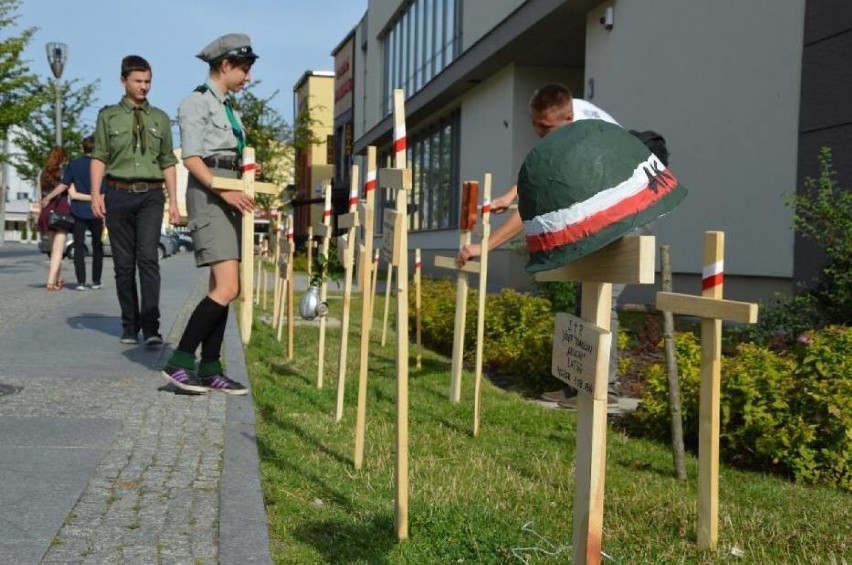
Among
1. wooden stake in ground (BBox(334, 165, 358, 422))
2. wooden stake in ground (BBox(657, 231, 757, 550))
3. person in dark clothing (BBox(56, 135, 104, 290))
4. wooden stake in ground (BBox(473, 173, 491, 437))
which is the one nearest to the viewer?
wooden stake in ground (BBox(657, 231, 757, 550))

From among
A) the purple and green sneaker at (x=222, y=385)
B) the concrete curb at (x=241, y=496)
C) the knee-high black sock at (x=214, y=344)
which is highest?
the knee-high black sock at (x=214, y=344)

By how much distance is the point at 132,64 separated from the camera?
784cm

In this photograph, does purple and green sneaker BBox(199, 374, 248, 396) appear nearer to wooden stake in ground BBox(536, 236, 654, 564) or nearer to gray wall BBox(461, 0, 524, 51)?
wooden stake in ground BBox(536, 236, 654, 564)

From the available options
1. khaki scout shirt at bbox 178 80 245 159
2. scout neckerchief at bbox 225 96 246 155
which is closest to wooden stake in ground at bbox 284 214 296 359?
scout neckerchief at bbox 225 96 246 155

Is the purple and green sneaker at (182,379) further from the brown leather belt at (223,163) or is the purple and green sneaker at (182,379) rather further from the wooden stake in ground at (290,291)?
the wooden stake in ground at (290,291)

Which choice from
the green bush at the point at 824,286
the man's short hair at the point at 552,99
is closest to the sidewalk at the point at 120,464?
the man's short hair at the point at 552,99

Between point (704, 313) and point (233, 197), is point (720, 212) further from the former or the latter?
point (704, 313)

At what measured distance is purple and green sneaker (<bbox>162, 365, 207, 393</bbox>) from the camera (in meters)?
6.17

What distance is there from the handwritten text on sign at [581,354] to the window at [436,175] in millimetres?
21817

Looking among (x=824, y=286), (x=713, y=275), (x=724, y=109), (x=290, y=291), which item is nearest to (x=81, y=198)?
(x=290, y=291)

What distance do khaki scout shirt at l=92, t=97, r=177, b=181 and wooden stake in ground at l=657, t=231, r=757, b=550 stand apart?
16.6ft

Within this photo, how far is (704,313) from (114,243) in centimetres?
543

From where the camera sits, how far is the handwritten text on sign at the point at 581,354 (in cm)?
253

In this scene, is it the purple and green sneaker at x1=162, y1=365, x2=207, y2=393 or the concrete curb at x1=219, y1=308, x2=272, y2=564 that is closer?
the concrete curb at x1=219, y1=308, x2=272, y2=564
